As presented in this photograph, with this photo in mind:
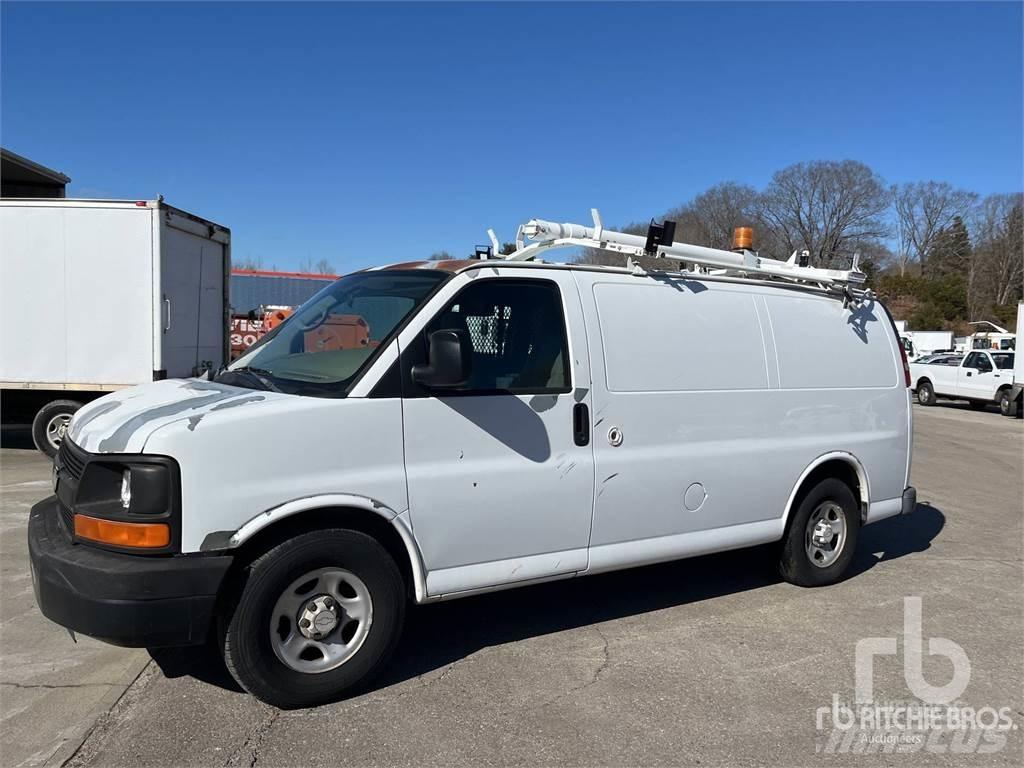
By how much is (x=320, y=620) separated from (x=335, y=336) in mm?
1464

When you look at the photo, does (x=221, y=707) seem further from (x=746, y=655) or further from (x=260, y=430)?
(x=746, y=655)

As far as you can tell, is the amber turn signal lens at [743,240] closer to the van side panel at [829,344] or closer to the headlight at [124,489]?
the van side panel at [829,344]

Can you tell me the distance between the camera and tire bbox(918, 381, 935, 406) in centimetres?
2414

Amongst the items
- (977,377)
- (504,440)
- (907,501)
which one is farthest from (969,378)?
(504,440)

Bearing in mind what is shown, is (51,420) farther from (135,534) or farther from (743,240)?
(743,240)

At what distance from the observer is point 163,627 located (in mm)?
3293

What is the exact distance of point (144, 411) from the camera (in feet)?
12.0

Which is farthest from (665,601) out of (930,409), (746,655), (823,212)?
(823,212)

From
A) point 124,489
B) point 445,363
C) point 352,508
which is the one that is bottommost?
point 352,508

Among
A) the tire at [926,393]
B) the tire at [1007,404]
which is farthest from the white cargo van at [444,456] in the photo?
the tire at [926,393]

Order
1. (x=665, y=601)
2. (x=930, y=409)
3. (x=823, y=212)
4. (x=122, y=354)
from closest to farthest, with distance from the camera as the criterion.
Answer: (x=665, y=601) < (x=122, y=354) < (x=930, y=409) < (x=823, y=212)

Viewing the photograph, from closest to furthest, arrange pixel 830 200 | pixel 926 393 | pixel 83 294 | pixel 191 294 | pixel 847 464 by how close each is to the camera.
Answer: pixel 847 464 < pixel 83 294 < pixel 191 294 < pixel 926 393 < pixel 830 200

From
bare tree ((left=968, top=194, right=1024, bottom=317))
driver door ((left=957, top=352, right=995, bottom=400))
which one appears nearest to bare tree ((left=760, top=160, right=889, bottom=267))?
bare tree ((left=968, top=194, right=1024, bottom=317))

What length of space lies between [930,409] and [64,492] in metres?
24.2
